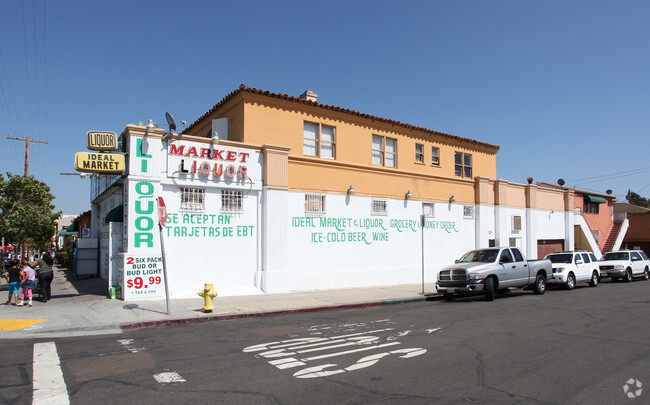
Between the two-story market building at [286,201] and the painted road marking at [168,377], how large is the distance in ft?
25.7

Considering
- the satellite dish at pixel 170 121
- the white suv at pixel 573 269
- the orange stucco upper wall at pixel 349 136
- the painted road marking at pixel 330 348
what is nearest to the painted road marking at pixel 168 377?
the painted road marking at pixel 330 348

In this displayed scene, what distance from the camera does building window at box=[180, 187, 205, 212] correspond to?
14.6m

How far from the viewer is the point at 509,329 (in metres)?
9.85

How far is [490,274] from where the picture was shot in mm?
15250

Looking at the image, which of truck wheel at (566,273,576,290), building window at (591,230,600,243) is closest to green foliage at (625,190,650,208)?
building window at (591,230,600,243)

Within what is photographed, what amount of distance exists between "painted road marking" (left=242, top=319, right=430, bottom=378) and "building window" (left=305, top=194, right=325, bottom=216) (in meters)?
7.81

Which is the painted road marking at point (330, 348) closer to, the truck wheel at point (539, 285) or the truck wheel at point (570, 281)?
the truck wheel at point (539, 285)

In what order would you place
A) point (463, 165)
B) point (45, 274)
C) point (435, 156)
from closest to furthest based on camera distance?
point (45, 274), point (435, 156), point (463, 165)

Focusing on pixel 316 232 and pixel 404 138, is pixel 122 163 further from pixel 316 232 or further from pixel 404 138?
pixel 404 138

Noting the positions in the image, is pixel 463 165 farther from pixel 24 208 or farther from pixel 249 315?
pixel 24 208

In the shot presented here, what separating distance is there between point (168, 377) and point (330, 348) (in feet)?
9.43

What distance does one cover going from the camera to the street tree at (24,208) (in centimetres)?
2050

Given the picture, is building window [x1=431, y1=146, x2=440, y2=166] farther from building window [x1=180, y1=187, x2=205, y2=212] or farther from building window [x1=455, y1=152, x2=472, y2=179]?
building window [x1=180, y1=187, x2=205, y2=212]

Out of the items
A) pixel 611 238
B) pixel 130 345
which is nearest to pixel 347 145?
pixel 130 345
